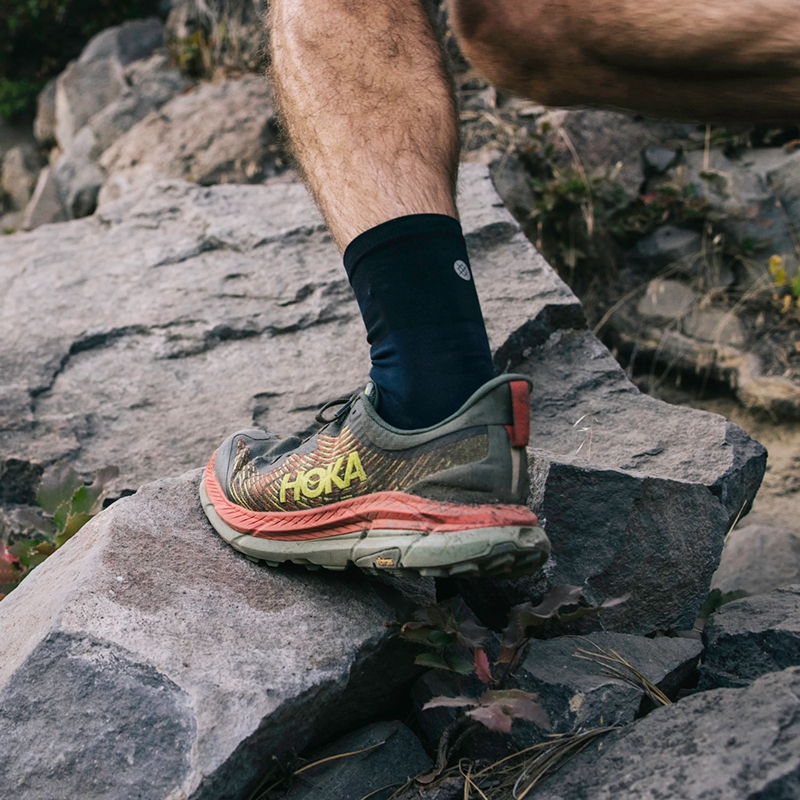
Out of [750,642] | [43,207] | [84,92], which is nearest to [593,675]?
[750,642]

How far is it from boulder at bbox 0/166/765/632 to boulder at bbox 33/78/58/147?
5101mm

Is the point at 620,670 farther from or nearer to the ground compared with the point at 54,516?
nearer to the ground

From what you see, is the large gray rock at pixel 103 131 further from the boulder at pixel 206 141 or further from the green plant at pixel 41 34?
the green plant at pixel 41 34

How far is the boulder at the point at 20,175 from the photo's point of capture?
840 cm

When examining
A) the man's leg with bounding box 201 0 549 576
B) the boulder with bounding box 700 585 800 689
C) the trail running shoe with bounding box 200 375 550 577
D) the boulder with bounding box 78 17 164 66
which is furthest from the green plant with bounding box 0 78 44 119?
the boulder with bounding box 700 585 800 689

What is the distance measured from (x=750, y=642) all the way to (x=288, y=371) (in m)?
1.54

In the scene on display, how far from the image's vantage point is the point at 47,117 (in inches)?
316

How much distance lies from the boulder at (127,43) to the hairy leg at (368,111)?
6613mm

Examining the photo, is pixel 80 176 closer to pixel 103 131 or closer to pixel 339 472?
pixel 103 131

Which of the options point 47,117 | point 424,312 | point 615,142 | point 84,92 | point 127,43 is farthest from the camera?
point 47,117

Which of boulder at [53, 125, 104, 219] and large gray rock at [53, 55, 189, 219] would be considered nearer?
boulder at [53, 125, 104, 219]

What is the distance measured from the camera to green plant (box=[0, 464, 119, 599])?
193cm

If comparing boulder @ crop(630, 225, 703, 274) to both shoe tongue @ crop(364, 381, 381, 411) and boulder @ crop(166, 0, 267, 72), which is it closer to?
boulder @ crop(166, 0, 267, 72)

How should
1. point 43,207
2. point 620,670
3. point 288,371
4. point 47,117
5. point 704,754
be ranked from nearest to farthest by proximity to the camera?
point 704,754 → point 620,670 → point 288,371 → point 43,207 → point 47,117
